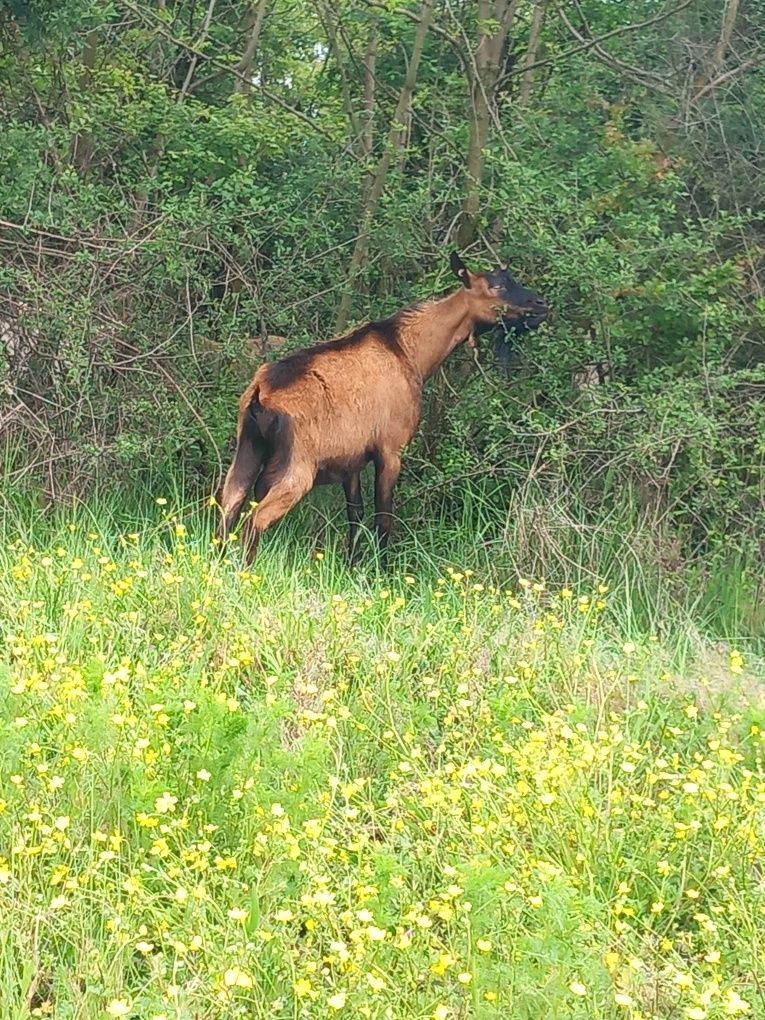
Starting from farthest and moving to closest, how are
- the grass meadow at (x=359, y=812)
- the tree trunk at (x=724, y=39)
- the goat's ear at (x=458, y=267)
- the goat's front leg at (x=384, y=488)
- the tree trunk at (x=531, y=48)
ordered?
1. the tree trunk at (x=531, y=48)
2. the tree trunk at (x=724, y=39)
3. the goat's ear at (x=458, y=267)
4. the goat's front leg at (x=384, y=488)
5. the grass meadow at (x=359, y=812)

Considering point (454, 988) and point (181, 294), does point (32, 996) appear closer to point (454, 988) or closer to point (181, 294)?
point (454, 988)

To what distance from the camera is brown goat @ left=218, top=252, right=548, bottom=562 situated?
6926 millimetres

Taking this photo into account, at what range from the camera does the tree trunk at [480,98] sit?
824 centimetres

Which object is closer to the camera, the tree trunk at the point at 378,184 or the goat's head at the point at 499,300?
the goat's head at the point at 499,300

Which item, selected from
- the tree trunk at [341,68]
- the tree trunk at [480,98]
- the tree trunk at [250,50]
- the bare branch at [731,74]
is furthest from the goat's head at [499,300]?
the tree trunk at [250,50]

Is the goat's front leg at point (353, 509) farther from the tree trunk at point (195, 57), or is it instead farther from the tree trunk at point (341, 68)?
the tree trunk at point (195, 57)

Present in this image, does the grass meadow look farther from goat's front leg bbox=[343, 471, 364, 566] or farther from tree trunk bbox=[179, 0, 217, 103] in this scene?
tree trunk bbox=[179, 0, 217, 103]

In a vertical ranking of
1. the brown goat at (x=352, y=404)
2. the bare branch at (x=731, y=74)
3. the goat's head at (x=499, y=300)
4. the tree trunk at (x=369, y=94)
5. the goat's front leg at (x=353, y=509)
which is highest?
the bare branch at (x=731, y=74)

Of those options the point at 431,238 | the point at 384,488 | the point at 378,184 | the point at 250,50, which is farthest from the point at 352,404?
the point at 250,50

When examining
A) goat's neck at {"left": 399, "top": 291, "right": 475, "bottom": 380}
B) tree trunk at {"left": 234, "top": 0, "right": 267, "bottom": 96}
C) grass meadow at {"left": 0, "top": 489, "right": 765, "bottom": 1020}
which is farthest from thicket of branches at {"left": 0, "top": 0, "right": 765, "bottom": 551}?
grass meadow at {"left": 0, "top": 489, "right": 765, "bottom": 1020}

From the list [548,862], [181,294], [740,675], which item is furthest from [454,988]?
[181,294]

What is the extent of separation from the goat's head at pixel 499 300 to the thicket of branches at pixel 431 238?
0.77ft

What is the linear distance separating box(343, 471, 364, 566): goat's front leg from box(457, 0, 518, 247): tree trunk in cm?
196

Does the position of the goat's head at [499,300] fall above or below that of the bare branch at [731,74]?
below
